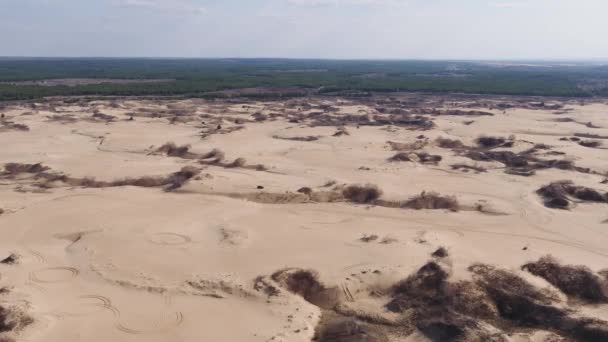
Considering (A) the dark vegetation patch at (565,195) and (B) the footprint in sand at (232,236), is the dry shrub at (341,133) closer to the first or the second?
A: (A) the dark vegetation patch at (565,195)

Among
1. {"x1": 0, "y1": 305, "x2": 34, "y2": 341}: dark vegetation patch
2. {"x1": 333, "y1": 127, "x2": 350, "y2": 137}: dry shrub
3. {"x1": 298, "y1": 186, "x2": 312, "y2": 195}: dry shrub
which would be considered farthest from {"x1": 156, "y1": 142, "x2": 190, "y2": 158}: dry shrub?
{"x1": 0, "y1": 305, "x2": 34, "y2": 341}: dark vegetation patch

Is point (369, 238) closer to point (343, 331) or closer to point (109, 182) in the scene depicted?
point (343, 331)

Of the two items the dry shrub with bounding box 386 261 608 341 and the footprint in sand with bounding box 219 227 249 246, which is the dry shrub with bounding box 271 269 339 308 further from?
the footprint in sand with bounding box 219 227 249 246

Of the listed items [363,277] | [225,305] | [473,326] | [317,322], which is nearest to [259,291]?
[225,305]

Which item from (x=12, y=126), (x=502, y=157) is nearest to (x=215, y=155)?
(x=502, y=157)

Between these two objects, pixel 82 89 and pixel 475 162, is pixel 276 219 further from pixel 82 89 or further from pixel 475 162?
pixel 82 89

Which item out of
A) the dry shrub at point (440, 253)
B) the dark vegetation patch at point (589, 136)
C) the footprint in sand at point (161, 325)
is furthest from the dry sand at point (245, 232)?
the dark vegetation patch at point (589, 136)
